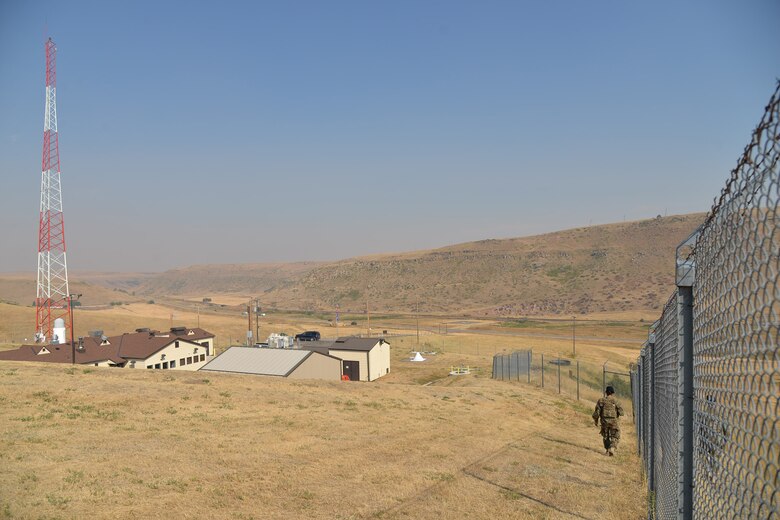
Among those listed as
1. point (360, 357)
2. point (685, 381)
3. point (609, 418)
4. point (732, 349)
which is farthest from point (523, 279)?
point (732, 349)

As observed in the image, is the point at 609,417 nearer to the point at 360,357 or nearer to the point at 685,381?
the point at 685,381

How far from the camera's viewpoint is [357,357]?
48.6 metres

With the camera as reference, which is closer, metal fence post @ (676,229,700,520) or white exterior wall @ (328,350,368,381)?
metal fence post @ (676,229,700,520)

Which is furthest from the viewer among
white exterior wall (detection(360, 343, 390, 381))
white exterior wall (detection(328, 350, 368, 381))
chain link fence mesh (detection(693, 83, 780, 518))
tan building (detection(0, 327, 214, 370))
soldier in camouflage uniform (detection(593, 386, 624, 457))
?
white exterior wall (detection(360, 343, 390, 381))

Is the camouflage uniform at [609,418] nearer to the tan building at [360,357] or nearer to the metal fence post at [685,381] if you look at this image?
the metal fence post at [685,381]

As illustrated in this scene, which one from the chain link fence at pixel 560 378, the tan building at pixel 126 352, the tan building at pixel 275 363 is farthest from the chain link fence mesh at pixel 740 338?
the tan building at pixel 126 352

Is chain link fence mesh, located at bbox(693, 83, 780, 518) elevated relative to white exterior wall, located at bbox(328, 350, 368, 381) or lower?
elevated

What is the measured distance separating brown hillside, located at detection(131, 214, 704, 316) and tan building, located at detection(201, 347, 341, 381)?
90.8 meters

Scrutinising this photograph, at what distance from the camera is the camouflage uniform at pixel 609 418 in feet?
53.8

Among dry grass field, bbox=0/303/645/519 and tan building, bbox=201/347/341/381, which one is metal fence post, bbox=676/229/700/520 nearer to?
dry grass field, bbox=0/303/645/519

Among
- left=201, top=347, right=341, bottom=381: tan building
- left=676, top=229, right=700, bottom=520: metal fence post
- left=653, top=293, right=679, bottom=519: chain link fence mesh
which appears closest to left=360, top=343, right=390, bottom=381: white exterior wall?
left=201, top=347, right=341, bottom=381: tan building

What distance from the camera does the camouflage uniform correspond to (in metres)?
16.4

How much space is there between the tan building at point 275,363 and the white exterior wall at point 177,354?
6.40 meters

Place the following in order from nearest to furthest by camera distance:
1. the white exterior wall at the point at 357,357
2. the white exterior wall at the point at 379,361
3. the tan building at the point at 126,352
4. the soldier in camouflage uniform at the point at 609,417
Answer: the soldier in camouflage uniform at the point at 609,417, the tan building at the point at 126,352, the white exterior wall at the point at 357,357, the white exterior wall at the point at 379,361
